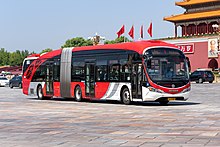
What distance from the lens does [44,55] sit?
1060 inches

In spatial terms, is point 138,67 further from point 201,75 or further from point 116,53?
point 201,75

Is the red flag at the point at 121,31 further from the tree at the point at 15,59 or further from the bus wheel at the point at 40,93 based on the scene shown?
the tree at the point at 15,59

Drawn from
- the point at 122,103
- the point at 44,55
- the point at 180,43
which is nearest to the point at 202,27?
the point at 180,43

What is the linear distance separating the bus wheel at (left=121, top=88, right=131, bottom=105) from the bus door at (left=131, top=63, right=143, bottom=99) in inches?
17.8

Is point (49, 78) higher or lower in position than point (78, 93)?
higher

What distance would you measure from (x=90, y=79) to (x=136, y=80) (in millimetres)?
3490

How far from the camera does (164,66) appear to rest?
65.3 feet

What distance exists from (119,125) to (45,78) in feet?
47.7

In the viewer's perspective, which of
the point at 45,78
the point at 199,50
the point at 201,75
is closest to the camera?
the point at 45,78

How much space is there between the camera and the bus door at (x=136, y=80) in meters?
20.0

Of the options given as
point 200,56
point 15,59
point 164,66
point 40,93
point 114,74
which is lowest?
point 40,93

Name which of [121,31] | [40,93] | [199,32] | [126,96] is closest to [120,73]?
[126,96]

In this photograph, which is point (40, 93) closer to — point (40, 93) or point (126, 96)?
point (40, 93)

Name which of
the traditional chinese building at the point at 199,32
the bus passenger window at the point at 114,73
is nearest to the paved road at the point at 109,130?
the bus passenger window at the point at 114,73
